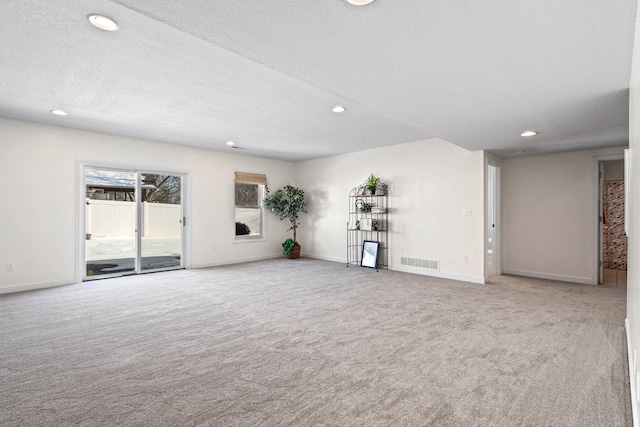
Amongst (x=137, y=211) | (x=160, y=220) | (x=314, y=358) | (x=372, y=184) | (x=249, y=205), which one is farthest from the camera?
(x=249, y=205)

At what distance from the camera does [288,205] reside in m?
7.79

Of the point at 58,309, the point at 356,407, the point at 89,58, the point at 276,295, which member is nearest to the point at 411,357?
the point at 356,407

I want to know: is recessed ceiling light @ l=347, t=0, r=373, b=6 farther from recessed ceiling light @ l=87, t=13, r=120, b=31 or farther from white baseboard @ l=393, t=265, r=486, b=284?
white baseboard @ l=393, t=265, r=486, b=284

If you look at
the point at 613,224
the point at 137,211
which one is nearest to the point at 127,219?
the point at 137,211

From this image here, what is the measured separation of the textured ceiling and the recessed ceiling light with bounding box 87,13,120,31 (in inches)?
1.7

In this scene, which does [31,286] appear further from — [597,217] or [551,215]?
[597,217]

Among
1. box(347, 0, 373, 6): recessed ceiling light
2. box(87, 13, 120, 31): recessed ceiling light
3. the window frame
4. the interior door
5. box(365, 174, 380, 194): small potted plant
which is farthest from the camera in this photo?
the window frame

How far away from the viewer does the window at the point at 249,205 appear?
7.49 meters

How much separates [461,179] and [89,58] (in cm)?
535

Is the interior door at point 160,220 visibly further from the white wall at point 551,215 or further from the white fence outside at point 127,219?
the white wall at point 551,215

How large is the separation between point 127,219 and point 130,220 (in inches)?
2.3

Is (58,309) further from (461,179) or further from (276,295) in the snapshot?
(461,179)

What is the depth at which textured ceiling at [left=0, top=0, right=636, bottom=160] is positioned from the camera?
1710mm

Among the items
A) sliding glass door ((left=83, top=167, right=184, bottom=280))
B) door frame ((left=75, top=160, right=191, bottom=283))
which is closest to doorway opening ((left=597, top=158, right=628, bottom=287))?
door frame ((left=75, top=160, right=191, bottom=283))
